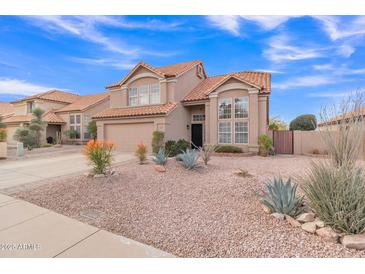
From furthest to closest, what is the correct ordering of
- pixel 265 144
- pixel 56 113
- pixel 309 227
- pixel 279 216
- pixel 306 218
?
1. pixel 56 113
2. pixel 265 144
3. pixel 279 216
4. pixel 306 218
5. pixel 309 227

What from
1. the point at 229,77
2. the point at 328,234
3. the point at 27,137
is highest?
the point at 229,77

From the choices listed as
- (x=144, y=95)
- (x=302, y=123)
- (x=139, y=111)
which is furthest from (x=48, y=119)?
(x=302, y=123)

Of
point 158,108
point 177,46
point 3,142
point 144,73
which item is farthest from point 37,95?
point 177,46

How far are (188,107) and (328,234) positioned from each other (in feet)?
48.8

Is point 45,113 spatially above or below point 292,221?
above

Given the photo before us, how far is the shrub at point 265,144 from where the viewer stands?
13273 millimetres

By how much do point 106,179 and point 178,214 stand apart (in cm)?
340

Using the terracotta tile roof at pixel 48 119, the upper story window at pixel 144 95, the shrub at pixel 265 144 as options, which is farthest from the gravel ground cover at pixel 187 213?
the terracotta tile roof at pixel 48 119

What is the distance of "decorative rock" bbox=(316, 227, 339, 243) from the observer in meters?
3.29

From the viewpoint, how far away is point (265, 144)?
1327 centimetres

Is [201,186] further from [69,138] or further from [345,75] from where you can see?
[69,138]

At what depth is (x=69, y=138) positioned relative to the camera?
81.9ft

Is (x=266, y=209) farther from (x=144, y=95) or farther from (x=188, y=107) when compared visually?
(x=144, y=95)

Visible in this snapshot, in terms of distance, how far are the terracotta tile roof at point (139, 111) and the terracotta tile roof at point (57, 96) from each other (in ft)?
47.8
